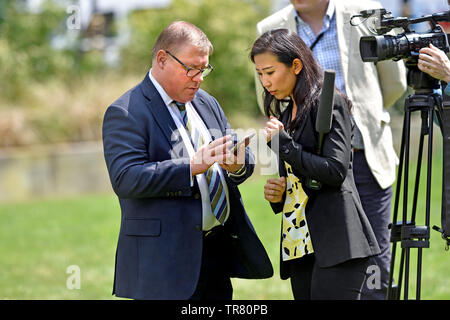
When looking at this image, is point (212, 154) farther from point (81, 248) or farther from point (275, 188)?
point (81, 248)

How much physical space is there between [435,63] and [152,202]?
1.58 m

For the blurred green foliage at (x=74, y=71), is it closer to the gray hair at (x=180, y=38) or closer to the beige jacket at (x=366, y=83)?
the beige jacket at (x=366, y=83)

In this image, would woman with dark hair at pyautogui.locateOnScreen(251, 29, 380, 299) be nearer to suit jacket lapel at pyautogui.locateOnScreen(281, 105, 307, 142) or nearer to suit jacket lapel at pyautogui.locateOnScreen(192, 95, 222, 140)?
suit jacket lapel at pyautogui.locateOnScreen(281, 105, 307, 142)

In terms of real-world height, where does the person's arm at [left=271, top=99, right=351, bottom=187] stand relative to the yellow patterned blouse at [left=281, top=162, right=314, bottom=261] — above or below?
above

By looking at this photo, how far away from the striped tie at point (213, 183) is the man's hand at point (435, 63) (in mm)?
1185

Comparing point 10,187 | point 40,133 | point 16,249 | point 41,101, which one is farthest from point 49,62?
point 16,249

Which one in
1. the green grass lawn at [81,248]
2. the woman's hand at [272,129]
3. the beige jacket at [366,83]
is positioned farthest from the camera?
the green grass lawn at [81,248]

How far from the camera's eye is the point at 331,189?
3404 mm

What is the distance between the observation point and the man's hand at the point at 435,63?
11.0ft

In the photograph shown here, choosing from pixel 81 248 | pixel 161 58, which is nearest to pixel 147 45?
pixel 81 248

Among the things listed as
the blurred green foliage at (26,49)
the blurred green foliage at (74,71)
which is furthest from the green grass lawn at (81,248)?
the blurred green foliage at (26,49)

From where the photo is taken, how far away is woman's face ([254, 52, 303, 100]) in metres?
3.42

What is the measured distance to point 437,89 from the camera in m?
3.64

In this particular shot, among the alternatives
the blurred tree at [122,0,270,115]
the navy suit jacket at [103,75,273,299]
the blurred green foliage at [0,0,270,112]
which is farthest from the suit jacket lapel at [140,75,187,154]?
the blurred green foliage at [0,0,270,112]
